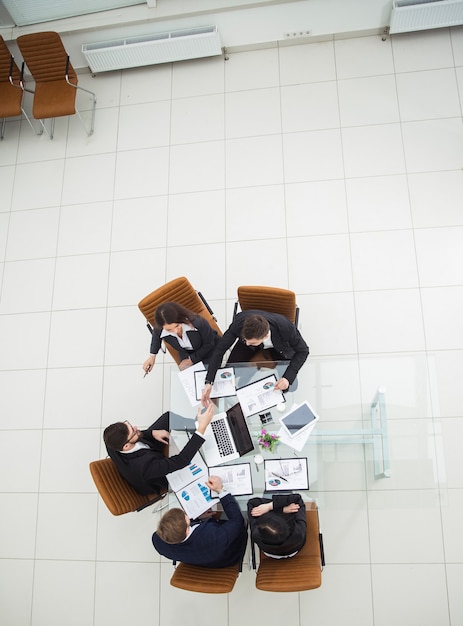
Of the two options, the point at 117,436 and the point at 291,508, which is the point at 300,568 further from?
the point at 117,436

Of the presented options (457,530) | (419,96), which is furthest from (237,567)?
(419,96)

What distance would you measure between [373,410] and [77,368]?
2514 mm

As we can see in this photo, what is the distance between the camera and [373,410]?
3.35 meters

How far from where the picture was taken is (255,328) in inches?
116

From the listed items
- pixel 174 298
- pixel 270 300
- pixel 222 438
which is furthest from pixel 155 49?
pixel 222 438

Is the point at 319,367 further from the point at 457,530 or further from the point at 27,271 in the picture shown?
the point at 27,271

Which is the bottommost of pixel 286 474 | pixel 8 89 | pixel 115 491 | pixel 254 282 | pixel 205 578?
pixel 205 578

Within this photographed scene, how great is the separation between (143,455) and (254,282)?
1.89m

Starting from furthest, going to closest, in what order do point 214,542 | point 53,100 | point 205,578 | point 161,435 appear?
point 53,100 < point 161,435 < point 205,578 < point 214,542

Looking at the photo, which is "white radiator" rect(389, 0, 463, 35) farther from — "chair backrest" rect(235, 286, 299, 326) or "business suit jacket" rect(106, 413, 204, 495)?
"business suit jacket" rect(106, 413, 204, 495)

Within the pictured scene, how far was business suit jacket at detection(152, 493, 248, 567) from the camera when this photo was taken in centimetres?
274

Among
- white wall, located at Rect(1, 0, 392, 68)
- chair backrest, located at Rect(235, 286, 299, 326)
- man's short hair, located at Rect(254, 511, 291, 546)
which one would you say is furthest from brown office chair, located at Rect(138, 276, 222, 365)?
white wall, located at Rect(1, 0, 392, 68)

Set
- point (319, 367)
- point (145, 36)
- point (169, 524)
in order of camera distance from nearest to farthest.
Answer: point (169, 524) < point (319, 367) < point (145, 36)

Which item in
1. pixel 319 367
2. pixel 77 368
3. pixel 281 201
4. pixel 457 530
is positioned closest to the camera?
pixel 319 367
